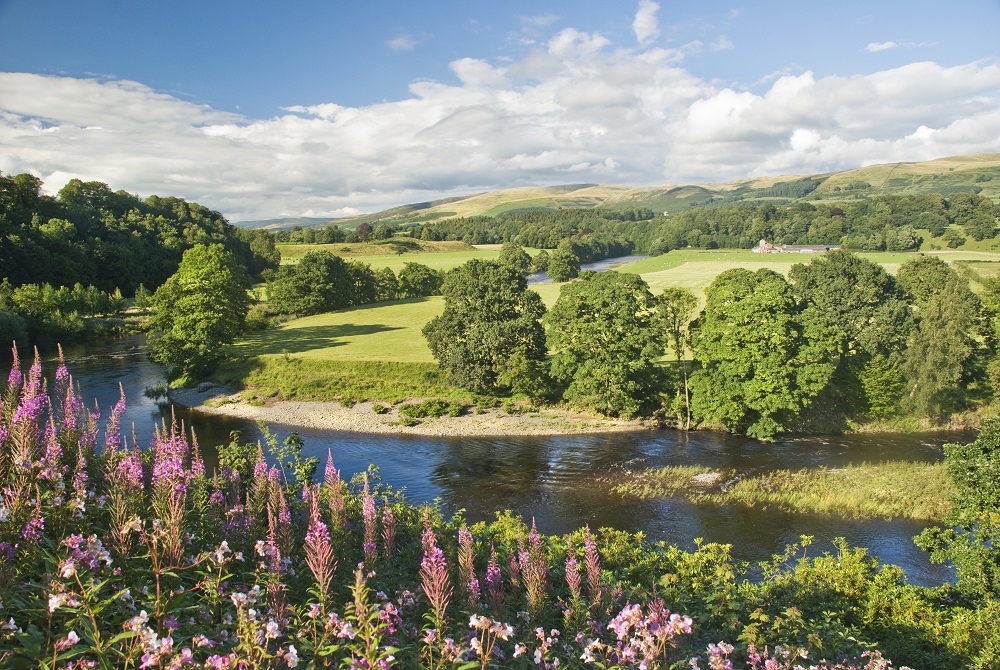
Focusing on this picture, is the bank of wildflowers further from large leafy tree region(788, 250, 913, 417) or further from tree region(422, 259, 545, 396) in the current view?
large leafy tree region(788, 250, 913, 417)

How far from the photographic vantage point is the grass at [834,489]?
2694cm

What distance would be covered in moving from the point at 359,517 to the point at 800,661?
836 centimetres

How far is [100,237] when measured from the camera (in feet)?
342

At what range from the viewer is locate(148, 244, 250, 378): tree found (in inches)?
1984

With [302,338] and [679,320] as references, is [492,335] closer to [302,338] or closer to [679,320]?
[679,320]

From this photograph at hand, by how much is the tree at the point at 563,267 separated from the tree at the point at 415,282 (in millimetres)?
34098

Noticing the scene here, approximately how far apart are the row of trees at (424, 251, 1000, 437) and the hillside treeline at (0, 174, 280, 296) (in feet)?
205

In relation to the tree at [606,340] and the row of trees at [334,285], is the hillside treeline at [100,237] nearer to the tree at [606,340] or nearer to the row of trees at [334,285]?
the row of trees at [334,285]

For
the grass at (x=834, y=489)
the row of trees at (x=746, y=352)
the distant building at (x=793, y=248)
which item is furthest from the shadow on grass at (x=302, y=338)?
the distant building at (x=793, y=248)

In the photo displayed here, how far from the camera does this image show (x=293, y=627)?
6.03 meters

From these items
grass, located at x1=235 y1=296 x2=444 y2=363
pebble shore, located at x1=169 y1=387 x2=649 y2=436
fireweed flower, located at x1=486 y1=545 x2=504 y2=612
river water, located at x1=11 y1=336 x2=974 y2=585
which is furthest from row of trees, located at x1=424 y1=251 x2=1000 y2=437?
fireweed flower, located at x1=486 y1=545 x2=504 y2=612

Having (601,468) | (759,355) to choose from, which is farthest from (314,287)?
(759,355)

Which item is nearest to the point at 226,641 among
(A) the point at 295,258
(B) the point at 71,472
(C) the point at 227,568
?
(C) the point at 227,568

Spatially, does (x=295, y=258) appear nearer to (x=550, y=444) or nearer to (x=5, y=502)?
(x=550, y=444)
